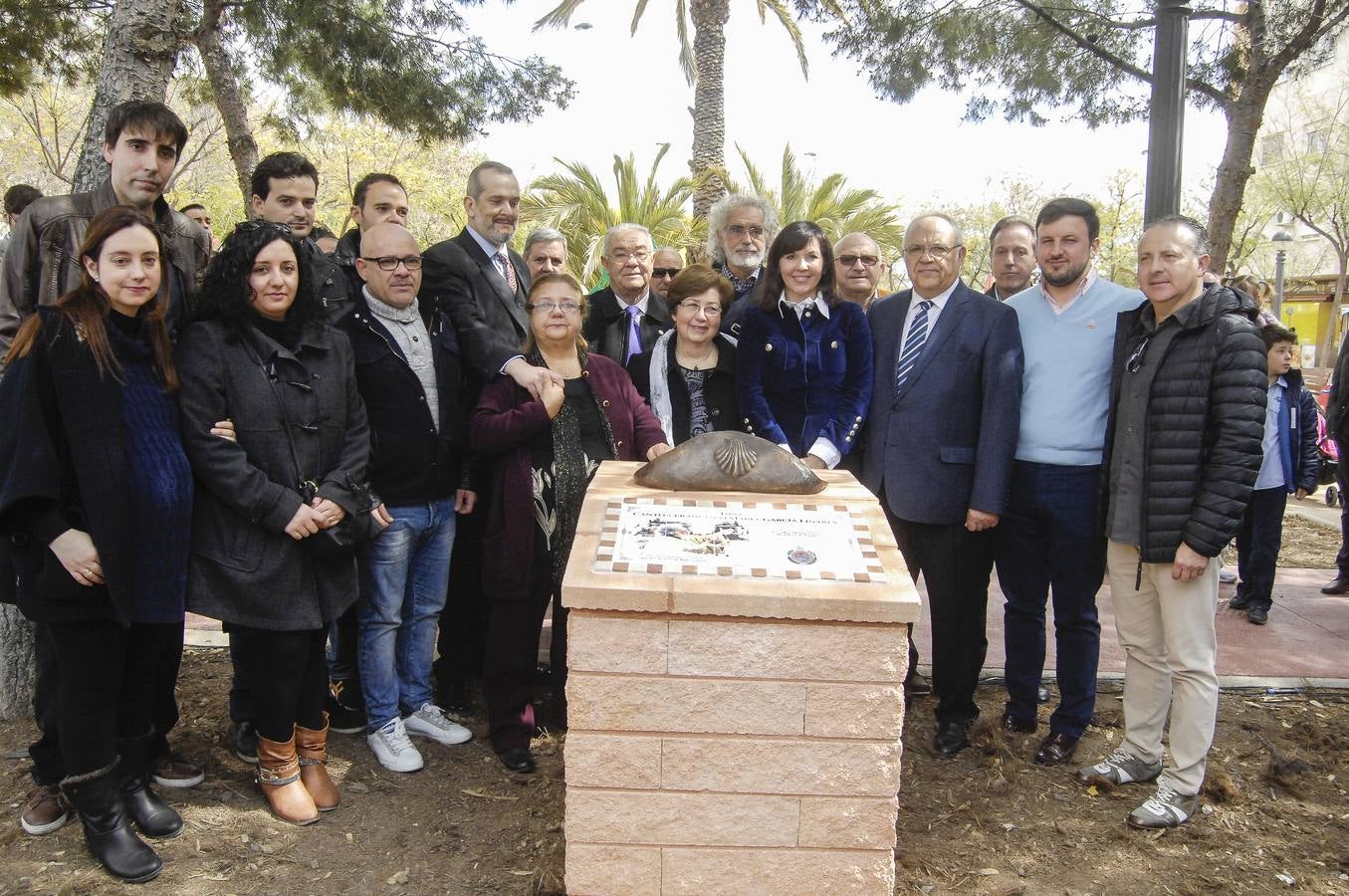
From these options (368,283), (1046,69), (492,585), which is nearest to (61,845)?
(492,585)

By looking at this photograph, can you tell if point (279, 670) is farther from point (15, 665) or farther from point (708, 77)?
point (708, 77)

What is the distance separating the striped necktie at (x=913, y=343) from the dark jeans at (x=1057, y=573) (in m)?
0.56

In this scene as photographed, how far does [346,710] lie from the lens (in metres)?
3.84

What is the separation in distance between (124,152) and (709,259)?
2.68 meters

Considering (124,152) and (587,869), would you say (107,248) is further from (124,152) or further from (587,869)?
(587,869)

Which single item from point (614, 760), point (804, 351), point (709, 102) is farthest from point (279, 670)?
point (709, 102)

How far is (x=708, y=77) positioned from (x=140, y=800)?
14566mm

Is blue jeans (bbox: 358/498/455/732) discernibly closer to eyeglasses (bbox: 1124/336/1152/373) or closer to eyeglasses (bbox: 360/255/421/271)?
eyeglasses (bbox: 360/255/421/271)

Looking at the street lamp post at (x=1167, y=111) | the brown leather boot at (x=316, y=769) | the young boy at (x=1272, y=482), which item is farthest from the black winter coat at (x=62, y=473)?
the young boy at (x=1272, y=482)

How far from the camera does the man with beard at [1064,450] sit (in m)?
3.56

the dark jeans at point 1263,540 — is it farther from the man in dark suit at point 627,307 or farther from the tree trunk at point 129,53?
the tree trunk at point 129,53

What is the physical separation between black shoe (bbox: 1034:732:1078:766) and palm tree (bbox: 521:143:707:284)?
13472 millimetres

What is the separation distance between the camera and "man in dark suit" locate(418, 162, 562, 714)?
373cm

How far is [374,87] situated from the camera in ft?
22.7
